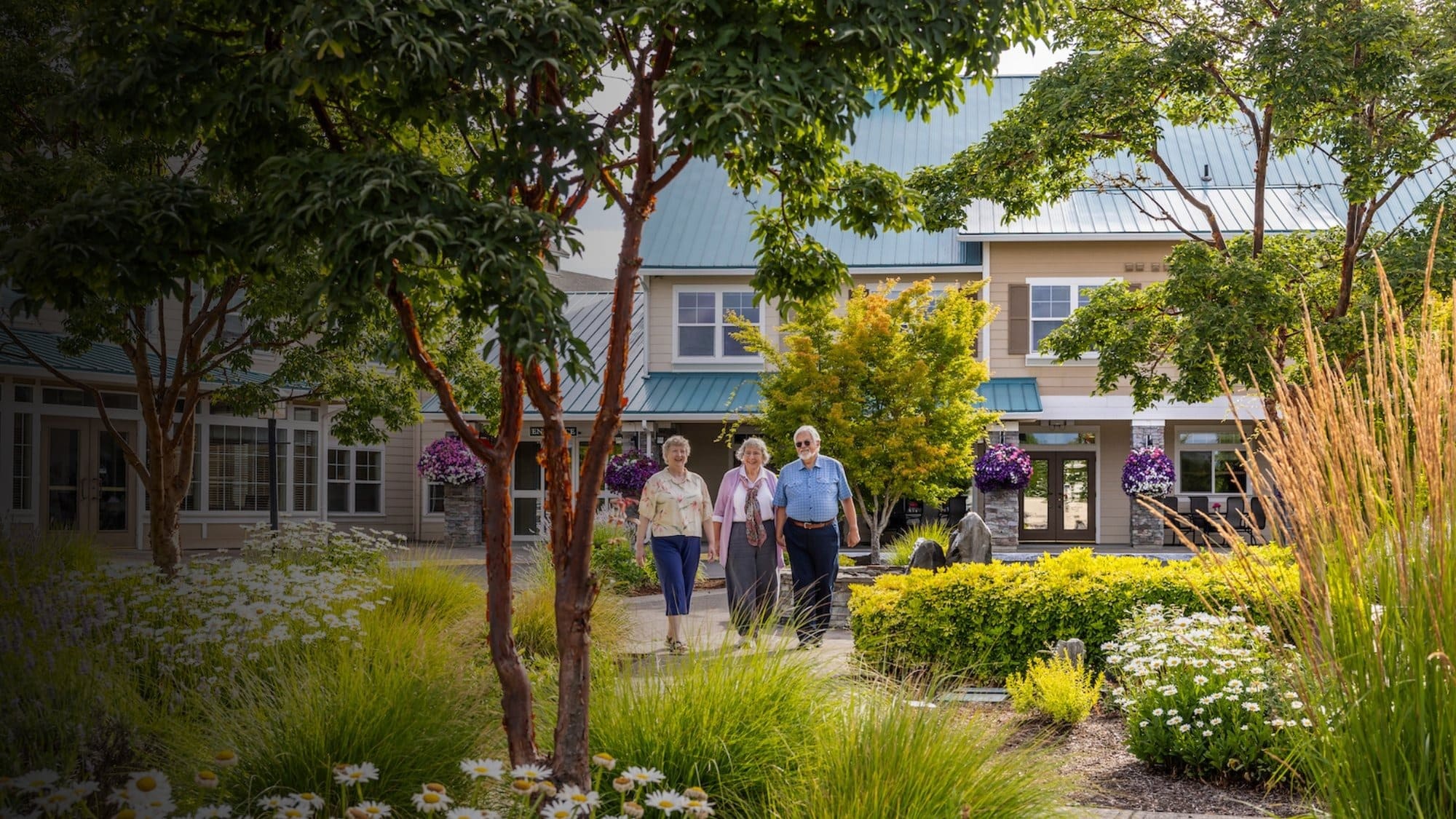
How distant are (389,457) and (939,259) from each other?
13.3 m

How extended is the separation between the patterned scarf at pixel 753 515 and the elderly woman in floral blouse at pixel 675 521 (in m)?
0.30

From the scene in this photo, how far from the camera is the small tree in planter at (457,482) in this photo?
25469 millimetres

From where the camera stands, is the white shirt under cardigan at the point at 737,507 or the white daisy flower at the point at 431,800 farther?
the white shirt under cardigan at the point at 737,507

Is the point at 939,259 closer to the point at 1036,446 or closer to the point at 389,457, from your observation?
the point at 1036,446

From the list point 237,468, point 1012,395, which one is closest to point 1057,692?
point 1012,395

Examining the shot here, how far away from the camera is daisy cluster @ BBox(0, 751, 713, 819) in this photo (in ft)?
10.4

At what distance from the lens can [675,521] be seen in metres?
9.38

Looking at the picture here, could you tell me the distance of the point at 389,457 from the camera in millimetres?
28359

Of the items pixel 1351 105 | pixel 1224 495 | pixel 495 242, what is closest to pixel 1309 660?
pixel 495 242

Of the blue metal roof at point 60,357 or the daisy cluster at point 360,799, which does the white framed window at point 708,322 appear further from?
the daisy cluster at point 360,799

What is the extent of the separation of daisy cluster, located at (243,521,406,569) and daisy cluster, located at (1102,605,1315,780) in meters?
7.30

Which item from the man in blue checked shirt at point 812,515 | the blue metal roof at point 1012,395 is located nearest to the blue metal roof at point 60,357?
the man in blue checked shirt at point 812,515

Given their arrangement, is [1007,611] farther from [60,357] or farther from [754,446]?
[60,357]

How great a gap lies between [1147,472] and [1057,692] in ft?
56.6
